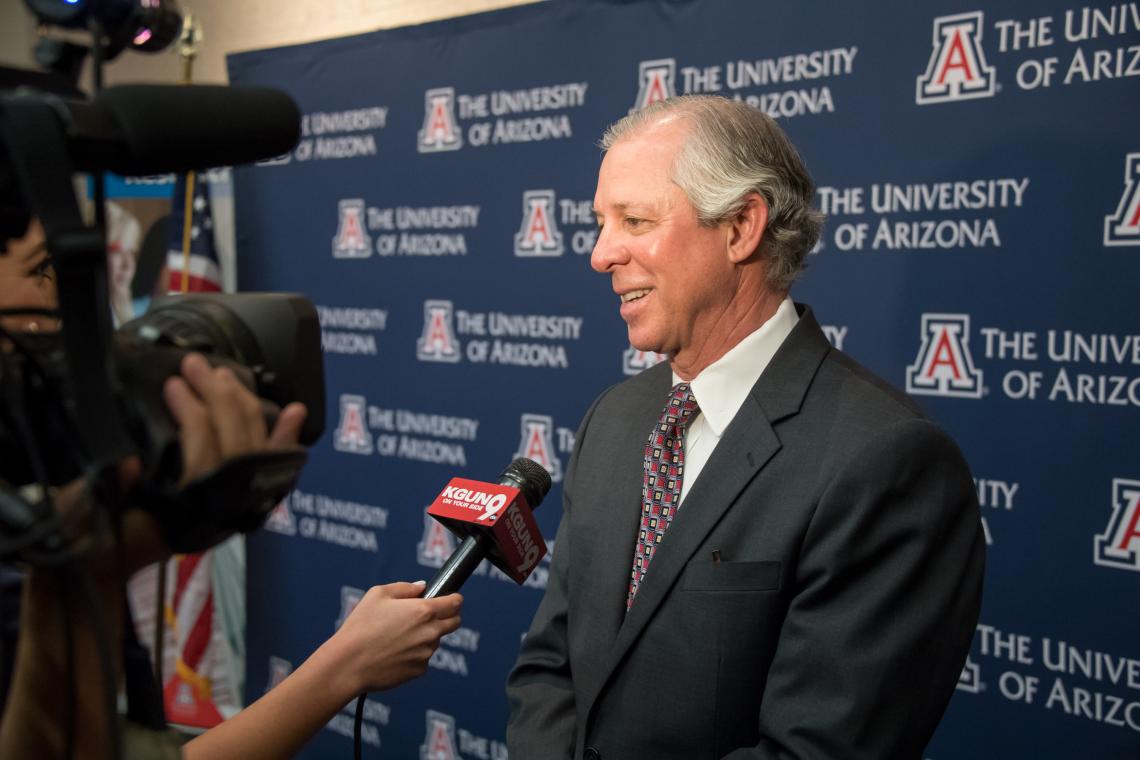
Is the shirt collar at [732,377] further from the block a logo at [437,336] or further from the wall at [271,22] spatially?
the wall at [271,22]

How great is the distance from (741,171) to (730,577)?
0.59m

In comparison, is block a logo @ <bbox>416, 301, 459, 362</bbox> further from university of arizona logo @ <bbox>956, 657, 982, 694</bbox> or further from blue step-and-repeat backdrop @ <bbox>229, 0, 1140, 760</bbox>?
university of arizona logo @ <bbox>956, 657, 982, 694</bbox>

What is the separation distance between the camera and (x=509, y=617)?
2795mm

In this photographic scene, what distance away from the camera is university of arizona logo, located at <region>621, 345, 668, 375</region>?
2422mm

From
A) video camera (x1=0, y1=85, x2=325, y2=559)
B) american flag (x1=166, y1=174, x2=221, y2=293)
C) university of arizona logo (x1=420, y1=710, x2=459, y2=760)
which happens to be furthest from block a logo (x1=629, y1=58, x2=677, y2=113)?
university of arizona logo (x1=420, y1=710, x2=459, y2=760)

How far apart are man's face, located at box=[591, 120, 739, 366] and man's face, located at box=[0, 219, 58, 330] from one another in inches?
32.8

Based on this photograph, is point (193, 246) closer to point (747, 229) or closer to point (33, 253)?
point (747, 229)

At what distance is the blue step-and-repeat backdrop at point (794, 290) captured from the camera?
1.81m

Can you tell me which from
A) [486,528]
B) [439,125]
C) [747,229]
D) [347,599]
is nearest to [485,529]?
[486,528]

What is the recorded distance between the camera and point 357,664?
1.20 metres

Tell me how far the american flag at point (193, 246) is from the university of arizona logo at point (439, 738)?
1.55 metres

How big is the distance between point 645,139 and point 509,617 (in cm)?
168

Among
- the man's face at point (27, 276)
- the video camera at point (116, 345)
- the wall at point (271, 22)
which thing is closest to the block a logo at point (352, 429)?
the wall at point (271, 22)

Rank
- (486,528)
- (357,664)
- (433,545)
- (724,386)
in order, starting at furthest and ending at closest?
(433,545) → (724,386) → (486,528) → (357,664)
